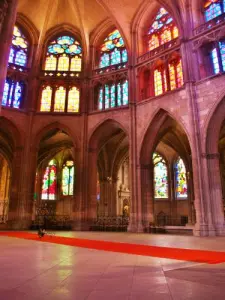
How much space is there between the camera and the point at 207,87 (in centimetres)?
1570

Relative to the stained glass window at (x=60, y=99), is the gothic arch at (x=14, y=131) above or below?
below

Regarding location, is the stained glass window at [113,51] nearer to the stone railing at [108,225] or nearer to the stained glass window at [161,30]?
the stained glass window at [161,30]

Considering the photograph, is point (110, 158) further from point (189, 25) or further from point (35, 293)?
point (35, 293)

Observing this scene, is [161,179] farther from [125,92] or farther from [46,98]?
[46,98]

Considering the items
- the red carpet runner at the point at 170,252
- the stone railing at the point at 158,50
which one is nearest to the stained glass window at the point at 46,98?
the stone railing at the point at 158,50

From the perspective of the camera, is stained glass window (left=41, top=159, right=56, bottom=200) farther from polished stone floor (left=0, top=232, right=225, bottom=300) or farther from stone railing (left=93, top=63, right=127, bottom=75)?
polished stone floor (left=0, top=232, right=225, bottom=300)

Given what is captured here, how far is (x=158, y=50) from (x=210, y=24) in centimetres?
406

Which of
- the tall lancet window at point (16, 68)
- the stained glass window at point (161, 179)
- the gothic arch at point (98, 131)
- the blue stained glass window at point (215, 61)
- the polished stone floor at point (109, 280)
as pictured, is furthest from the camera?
the stained glass window at point (161, 179)

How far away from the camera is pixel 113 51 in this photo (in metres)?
23.1

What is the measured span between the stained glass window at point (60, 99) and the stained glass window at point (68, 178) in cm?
1150

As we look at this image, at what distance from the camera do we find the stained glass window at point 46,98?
21.7 metres

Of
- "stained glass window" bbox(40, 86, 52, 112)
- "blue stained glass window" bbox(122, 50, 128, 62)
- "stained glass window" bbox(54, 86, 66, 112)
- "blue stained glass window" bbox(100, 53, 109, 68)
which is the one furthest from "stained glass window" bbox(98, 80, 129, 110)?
"stained glass window" bbox(40, 86, 52, 112)

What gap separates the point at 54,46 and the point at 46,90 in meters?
5.01

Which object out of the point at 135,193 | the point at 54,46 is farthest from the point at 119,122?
the point at 54,46
